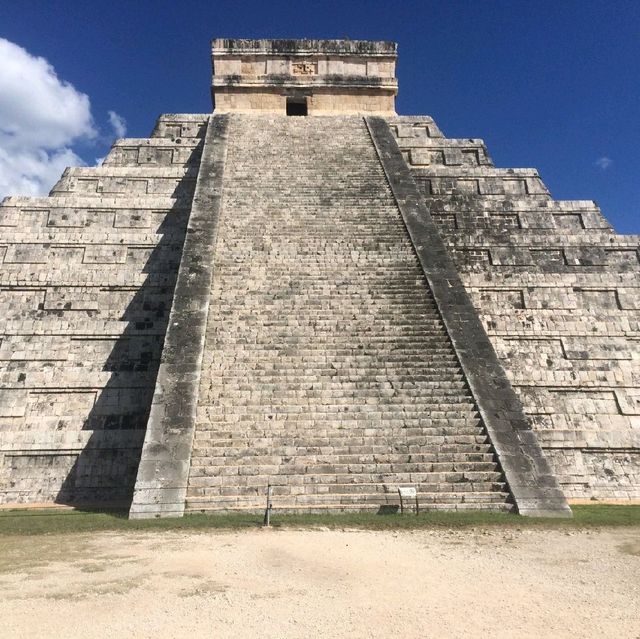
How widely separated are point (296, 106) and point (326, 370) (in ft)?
45.5

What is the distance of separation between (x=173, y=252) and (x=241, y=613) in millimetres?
9323

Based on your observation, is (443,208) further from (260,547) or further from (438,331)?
(260,547)

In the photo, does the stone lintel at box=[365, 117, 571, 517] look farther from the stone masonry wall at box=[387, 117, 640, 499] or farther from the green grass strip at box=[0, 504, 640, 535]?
the stone masonry wall at box=[387, 117, 640, 499]

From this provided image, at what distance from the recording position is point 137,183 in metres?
13.7

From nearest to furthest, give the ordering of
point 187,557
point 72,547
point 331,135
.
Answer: point 187,557
point 72,547
point 331,135

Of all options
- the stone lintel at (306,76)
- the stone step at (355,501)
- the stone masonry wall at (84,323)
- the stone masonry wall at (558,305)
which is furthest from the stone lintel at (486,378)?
the stone lintel at (306,76)

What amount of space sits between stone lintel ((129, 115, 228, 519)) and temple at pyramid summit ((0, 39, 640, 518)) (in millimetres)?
34

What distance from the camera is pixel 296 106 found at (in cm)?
1919

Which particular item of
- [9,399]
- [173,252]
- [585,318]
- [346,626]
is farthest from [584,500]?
[9,399]

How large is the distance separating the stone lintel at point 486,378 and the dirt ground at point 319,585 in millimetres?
1219

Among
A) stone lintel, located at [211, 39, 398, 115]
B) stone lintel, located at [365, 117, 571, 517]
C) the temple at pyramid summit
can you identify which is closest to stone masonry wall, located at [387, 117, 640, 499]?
the temple at pyramid summit

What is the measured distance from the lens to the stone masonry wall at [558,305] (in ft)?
30.0

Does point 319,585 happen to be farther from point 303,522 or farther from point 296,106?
point 296,106

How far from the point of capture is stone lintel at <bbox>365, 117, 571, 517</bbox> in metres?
6.81
